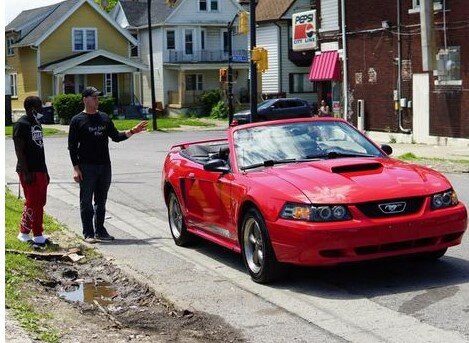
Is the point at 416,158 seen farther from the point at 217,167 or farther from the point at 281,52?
the point at 281,52

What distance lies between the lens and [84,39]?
199 feet

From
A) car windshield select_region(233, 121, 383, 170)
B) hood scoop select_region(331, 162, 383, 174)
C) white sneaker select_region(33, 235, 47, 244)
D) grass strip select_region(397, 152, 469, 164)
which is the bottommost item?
grass strip select_region(397, 152, 469, 164)

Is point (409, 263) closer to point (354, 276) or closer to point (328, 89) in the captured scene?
point (354, 276)

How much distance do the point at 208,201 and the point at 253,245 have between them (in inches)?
45.0

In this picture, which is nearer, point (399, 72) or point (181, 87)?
point (399, 72)

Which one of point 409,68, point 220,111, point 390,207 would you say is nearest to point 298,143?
point 390,207

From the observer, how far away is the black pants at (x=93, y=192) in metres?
11.1

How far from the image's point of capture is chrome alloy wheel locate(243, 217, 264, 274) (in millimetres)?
8281

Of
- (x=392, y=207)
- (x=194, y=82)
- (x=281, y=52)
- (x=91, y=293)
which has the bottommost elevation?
(x=91, y=293)

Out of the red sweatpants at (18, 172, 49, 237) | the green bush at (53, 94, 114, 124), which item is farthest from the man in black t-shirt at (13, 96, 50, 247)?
the green bush at (53, 94, 114, 124)

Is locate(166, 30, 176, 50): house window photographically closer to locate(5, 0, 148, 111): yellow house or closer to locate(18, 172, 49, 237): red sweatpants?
locate(5, 0, 148, 111): yellow house

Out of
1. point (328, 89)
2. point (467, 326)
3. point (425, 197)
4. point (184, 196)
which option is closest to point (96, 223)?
point (184, 196)

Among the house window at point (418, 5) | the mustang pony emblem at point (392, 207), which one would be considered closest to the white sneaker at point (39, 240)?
the mustang pony emblem at point (392, 207)

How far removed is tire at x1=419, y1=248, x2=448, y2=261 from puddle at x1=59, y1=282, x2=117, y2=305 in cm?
301
